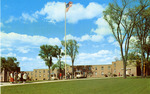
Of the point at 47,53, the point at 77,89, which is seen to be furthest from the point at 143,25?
the point at 47,53

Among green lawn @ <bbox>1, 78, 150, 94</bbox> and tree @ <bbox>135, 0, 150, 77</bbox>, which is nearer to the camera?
green lawn @ <bbox>1, 78, 150, 94</bbox>

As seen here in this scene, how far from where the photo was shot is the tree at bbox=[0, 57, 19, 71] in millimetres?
77125

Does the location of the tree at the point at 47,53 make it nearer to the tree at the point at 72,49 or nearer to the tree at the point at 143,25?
the tree at the point at 72,49

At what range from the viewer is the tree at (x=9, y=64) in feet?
253

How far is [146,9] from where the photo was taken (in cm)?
3988

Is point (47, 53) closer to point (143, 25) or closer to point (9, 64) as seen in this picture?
point (9, 64)

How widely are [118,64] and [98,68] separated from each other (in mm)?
11125

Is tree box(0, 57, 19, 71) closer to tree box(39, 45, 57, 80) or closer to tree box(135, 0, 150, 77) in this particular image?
tree box(39, 45, 57, 80)

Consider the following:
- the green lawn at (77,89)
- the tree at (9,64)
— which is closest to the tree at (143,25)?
the green lawn at (77,89)

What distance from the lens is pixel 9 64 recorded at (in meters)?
77.6

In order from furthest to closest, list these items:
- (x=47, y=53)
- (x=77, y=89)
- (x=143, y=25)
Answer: (x=47, y=53), (x=143, y=25), (x=77, y=89)

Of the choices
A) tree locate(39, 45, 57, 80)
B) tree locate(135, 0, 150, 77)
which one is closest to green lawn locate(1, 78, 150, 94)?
tree locate(135, 0, 150, 77)

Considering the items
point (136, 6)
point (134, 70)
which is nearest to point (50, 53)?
point (134, 70)

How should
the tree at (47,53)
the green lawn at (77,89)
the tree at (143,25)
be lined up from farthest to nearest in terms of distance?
the tree at (47,53) → the tree at (143,25) → the green lawn at (77,89)
